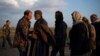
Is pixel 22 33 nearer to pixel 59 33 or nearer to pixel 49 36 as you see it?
pixel 49 36

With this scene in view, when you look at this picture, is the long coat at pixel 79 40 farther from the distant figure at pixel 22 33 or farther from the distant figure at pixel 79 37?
the distant figure at pixel 22 33

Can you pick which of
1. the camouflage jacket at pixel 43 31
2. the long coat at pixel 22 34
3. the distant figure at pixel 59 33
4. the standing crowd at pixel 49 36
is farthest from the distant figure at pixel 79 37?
the distant figure at pixel 59 33

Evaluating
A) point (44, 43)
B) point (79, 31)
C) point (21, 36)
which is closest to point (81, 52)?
point (79, 31)

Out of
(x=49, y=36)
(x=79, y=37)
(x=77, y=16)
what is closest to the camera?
(x=79, y=37)

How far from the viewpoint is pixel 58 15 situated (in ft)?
45.2

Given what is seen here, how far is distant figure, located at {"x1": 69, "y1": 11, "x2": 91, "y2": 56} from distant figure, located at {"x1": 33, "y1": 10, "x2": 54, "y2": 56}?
1.57 meters

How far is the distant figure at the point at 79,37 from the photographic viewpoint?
34.4 ft

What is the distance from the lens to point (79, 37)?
10.5m

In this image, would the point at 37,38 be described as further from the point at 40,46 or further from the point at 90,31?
the point at 90,31

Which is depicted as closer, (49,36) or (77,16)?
(77,16)

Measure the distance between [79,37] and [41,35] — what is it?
2.03 meters

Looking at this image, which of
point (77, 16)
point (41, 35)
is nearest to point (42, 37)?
point (41, 35)

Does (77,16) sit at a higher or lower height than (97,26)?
higher

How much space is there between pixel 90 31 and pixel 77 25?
42.4 inches
